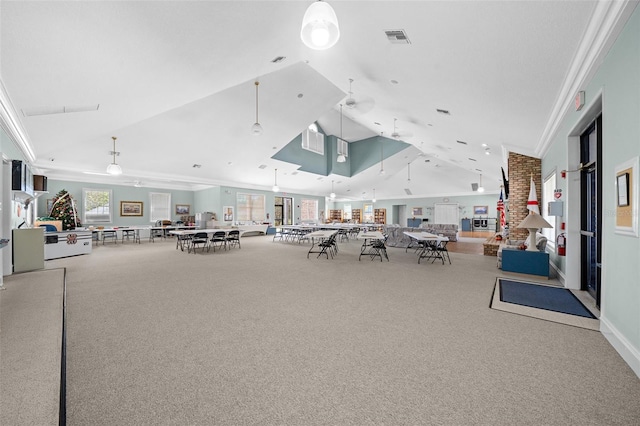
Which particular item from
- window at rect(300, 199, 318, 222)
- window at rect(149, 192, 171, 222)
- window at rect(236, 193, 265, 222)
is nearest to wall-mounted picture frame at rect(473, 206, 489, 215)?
window at rect(300, 199, 318, 222)

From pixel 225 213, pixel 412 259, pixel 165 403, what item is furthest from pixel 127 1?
pixel 225 213

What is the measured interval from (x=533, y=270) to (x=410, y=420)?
463 centimetres

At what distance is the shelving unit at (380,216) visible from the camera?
62.2ft

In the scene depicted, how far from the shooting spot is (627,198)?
2.02 metres

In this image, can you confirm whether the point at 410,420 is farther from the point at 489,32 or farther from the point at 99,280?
the point at 99,280

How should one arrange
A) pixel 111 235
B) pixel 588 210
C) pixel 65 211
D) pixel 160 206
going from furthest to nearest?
pixel 160 206 → pixel 111 235 → pixel 65 211 → pixel 588 210

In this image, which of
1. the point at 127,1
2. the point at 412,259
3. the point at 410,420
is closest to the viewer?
the point at 410,420

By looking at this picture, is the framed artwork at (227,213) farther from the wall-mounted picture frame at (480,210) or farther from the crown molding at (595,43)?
the wall-mounted picture frame at (480,210)

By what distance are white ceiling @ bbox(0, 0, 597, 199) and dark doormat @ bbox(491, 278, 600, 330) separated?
2587mm

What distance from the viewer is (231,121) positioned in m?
7.53

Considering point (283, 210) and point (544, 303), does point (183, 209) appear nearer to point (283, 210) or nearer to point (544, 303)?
point (283, 210)

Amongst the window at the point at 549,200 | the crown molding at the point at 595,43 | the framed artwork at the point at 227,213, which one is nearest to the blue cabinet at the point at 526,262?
the window at the point at 549,200

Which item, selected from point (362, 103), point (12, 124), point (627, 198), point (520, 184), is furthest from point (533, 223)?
point (12, 124)

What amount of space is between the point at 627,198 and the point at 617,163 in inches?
14.1
